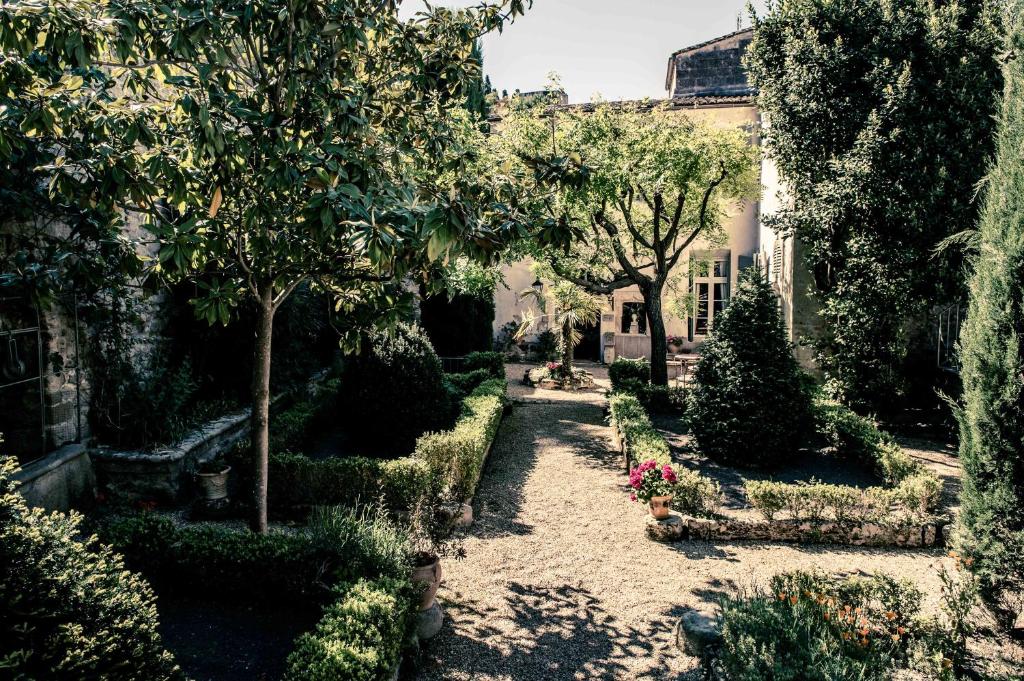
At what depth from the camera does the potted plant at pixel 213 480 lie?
7703mm

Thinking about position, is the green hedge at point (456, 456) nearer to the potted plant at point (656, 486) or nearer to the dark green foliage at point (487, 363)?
the potted plant at point (656, 486)

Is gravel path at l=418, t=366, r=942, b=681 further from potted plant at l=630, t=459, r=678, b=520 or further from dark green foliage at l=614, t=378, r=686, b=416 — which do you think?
dark green foliage at l=614, t=378, r=686, b=416

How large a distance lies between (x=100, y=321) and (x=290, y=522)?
3.59 meters

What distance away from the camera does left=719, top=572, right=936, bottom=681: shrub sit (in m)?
3.92

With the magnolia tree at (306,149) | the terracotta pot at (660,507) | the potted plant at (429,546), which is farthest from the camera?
the terracotta pot at (660,507)

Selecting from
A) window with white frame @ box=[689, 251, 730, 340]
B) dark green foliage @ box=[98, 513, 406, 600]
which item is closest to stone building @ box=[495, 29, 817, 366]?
window with white frame @ box=[689, 251, 730, 340]

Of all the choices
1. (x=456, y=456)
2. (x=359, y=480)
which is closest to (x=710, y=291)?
(x=456, y=456)

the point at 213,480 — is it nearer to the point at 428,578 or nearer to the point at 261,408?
the point at 261,408

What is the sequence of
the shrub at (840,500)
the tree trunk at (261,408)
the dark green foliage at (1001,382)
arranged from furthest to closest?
1. the shrub at (840,500)
2. the tree trunk at (261,408)
3. the dark green foliage at (1001,382)

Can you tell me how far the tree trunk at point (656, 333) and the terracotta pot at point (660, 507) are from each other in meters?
7.15

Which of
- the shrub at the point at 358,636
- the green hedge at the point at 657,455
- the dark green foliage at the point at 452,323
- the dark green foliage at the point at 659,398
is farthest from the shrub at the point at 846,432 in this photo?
the dark green foliage at the point at 452,323

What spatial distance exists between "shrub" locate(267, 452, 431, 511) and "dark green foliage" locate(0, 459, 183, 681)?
4180 millimetres

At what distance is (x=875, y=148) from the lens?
11312 millimetres

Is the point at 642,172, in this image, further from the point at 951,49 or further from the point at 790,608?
the point at 790,608
